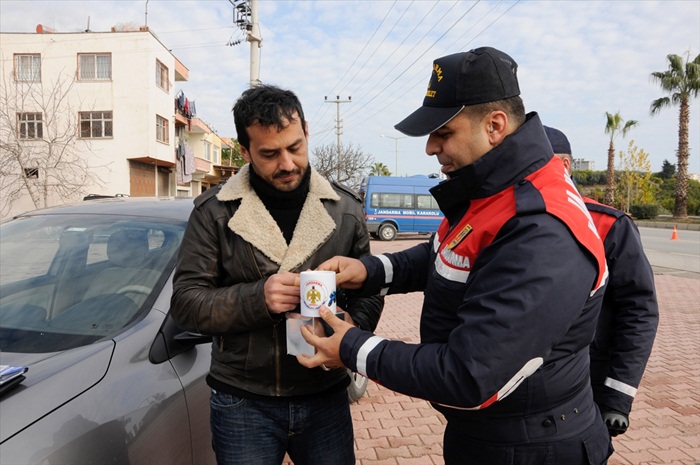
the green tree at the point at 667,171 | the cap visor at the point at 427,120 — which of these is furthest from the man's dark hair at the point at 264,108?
the green tree at the point at 667,171

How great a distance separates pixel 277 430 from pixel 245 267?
0.60m

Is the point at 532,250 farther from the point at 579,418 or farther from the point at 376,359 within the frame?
the point at 579,418

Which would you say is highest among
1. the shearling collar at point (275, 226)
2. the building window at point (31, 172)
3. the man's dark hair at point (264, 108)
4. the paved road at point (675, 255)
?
the building window at point (31, 172)

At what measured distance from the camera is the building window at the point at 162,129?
27192mm

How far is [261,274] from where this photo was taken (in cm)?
181

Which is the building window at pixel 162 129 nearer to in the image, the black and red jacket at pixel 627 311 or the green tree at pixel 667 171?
the black and red jacket at pixel 627 311

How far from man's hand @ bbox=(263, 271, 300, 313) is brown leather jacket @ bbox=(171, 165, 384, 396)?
0.11 meters

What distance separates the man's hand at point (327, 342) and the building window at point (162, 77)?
28.6 meters

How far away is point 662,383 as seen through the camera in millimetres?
4715

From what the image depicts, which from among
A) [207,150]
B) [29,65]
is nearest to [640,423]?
[29,65]

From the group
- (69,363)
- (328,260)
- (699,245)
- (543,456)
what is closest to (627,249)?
(543,456)

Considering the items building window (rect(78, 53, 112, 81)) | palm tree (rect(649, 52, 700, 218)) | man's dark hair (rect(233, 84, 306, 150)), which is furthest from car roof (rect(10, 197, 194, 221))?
palm tree (rect(649, 52, 700, 218))

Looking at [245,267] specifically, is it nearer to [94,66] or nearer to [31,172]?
[31,172]

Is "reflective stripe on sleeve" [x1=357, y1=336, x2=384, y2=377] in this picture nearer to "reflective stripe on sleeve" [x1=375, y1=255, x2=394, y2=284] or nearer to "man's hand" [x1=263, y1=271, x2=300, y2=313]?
"man's hand" [x1=263, y1=271, x2=300, y2=313]
